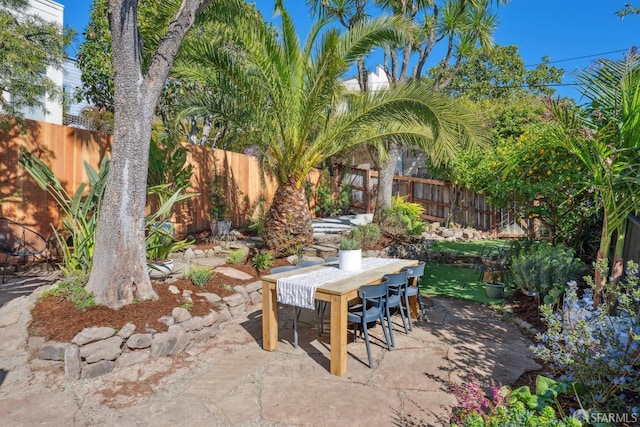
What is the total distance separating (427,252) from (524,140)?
145 inches

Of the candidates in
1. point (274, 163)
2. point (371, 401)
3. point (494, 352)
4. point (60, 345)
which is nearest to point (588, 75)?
point (494, 352)

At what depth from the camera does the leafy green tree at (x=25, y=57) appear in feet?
14.4

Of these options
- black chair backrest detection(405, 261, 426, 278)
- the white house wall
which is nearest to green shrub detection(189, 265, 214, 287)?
black chair backrest detection(405, 261, 426, 278)

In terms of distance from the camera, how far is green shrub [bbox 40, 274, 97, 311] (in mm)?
3639

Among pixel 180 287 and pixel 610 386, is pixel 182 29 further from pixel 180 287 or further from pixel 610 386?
pixel 610 386

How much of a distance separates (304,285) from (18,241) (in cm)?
405

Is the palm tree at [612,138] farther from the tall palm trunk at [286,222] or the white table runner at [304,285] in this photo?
the tall palm trunk at [286,222]

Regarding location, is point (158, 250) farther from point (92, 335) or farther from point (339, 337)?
point (339, 337)

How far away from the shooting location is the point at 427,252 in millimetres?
8219

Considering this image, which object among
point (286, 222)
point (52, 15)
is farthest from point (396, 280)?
point (52, 15)

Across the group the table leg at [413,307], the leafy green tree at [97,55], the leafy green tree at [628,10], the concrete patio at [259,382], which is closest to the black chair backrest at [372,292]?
the concrete patio at [259,382]

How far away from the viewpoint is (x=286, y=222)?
640cm

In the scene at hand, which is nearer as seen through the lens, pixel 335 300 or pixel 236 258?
pixel 335 300

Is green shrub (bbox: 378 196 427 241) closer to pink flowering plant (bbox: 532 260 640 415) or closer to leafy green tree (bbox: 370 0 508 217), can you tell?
leafy green tree (bbox: 370 0 508 217)
